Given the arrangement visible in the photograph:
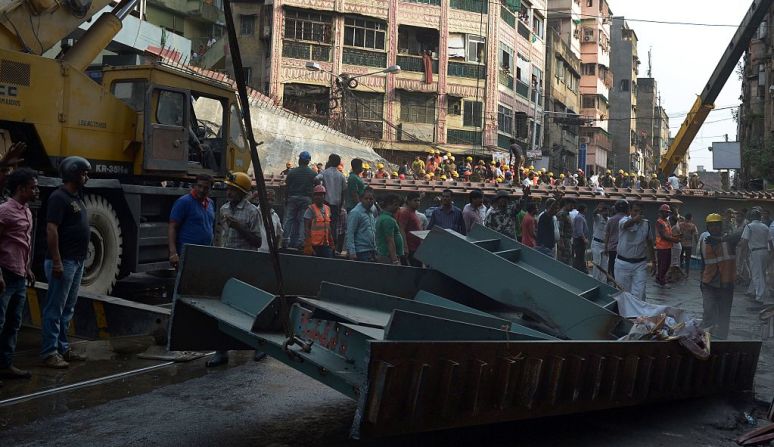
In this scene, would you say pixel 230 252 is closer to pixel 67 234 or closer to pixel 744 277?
pixel 67 234

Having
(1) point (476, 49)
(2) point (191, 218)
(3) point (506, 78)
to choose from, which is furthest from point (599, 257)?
(3) point (506, 78)

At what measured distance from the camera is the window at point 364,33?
127 feet

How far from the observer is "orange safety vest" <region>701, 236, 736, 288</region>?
1004 centimetres

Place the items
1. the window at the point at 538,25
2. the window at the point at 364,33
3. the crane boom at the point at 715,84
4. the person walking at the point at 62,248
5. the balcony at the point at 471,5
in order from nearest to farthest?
the person walking at the point at 62,248 → the crane boom at the point at 715,84 → the window at the point at 364,33 → the balcony at the point at 471,5 → the window at the point at 538,25

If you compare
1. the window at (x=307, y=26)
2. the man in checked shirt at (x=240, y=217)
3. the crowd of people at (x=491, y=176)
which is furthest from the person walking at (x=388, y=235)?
the window at (x=307, y=26)

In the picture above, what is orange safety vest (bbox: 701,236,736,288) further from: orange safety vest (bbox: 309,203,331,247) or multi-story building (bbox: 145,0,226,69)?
multi-story building (bbox: 145,0,226,69)

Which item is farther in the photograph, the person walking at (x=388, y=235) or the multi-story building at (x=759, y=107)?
the multi-story building at (x=759, y=107)

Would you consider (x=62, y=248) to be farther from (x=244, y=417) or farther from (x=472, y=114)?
(x=472, y=114)

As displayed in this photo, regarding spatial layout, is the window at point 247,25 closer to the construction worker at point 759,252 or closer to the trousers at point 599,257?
the trousers at point 599,257

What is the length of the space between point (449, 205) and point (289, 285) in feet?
21.6

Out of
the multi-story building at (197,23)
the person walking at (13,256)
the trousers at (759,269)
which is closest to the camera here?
the person walking at (13,256)

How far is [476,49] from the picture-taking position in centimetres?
4144

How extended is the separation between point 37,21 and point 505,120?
3525 cm

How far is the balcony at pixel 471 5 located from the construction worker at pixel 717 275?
3261 cm
